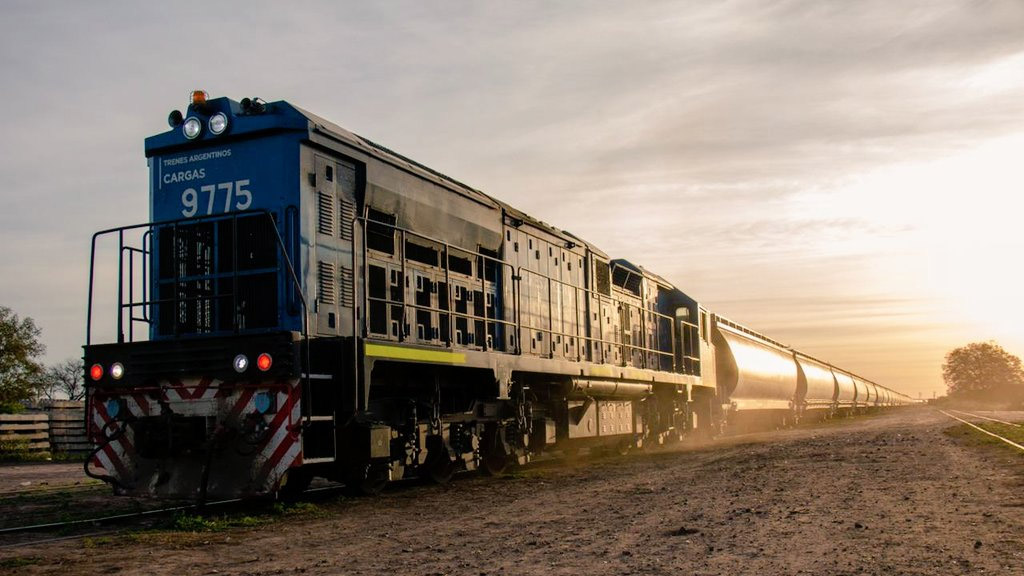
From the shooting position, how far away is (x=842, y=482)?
34.3 ft

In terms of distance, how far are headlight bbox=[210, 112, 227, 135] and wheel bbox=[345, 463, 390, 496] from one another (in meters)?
3.77

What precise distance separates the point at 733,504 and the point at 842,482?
8.47 feet

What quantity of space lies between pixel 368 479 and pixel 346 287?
6.94ft

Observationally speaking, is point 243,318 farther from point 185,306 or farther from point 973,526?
point 973,526

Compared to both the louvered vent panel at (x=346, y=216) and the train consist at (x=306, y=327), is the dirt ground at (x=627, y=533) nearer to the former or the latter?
the train consist at (x=306, y=327)

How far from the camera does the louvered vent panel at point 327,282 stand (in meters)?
8.99

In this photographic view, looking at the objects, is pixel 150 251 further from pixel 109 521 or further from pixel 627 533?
pixel 627 533

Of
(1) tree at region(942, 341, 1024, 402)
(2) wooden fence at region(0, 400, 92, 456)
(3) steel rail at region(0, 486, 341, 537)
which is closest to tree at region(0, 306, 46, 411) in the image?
(2) wooden fence at region(0, 400, 92, 456)


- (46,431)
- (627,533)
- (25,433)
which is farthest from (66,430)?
(627,533)

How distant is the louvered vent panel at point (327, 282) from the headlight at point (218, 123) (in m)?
1.75

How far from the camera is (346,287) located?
9.35 m

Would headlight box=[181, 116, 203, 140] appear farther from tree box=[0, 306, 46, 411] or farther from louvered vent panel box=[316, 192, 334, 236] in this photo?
tree box=[0, 306, 46, 411]

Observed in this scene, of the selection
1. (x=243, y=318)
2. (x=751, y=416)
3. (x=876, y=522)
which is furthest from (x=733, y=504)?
(x=751, y=416)

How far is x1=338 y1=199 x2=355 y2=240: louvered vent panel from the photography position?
942 centimetres
